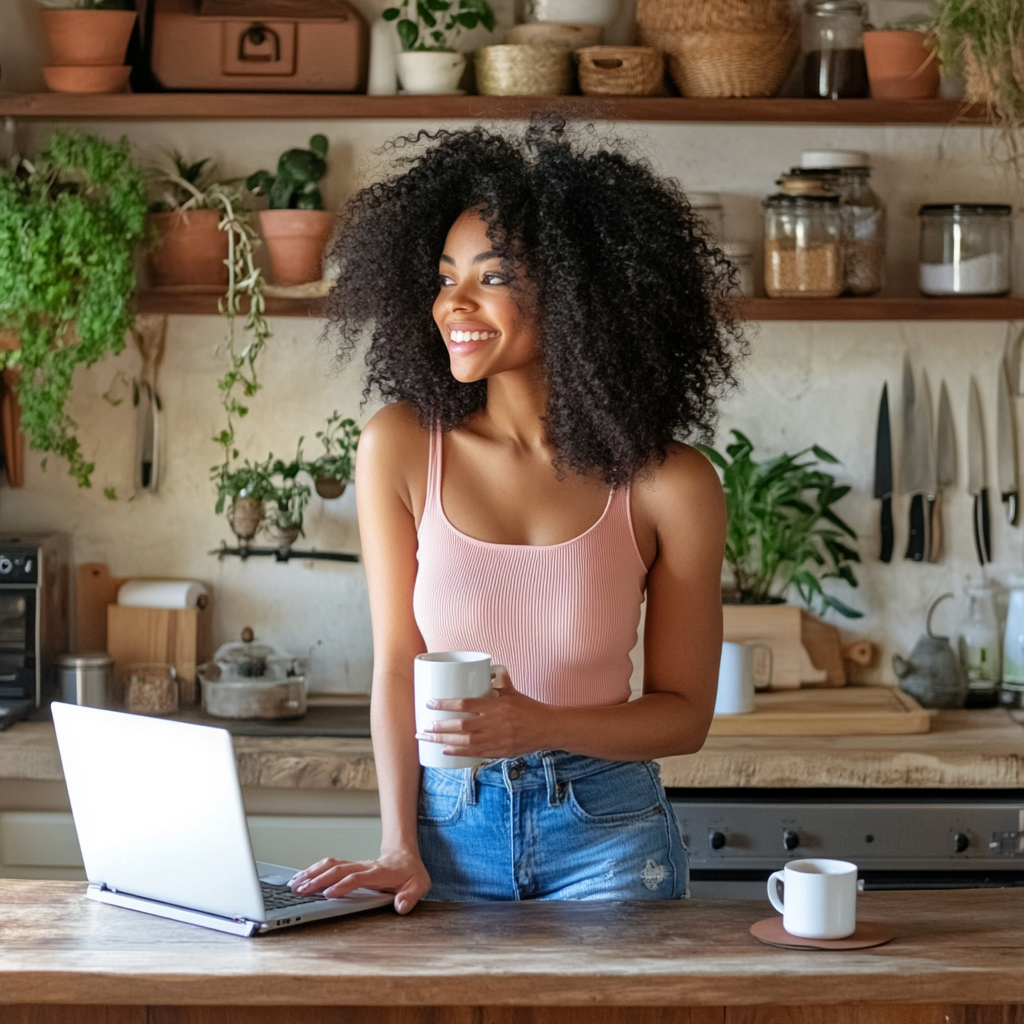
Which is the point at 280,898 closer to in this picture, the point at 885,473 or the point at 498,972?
the point at 498,972

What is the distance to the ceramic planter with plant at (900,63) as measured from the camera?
2.90m

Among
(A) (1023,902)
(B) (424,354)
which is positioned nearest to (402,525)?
(B) (424,354)

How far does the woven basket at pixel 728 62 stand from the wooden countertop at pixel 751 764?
1326mm

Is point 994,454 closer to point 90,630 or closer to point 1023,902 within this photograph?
point 1023,902

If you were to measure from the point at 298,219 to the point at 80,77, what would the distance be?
0.53 meters

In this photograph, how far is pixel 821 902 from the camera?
4.48 ft

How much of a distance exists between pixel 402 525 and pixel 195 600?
1486mm

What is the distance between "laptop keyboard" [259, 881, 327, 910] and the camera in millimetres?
1434

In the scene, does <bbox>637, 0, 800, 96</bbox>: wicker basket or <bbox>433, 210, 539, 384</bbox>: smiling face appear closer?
<bbox>433, 210, 539, 384</bbox>: smiling face

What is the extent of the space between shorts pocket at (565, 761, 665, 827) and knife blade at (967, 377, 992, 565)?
1.77m

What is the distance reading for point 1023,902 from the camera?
60.2 inches

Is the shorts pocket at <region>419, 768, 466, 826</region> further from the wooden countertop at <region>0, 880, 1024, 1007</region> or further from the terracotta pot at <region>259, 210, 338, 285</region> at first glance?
the terracotta pot at <region>259, 210, 338, 285</region>

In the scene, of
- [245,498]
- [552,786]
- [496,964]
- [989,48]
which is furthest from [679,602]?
[245,498]

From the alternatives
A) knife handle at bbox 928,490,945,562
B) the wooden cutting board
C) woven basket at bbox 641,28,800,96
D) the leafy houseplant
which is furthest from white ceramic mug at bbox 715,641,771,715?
woven basket at bbox 641,28,800,96
